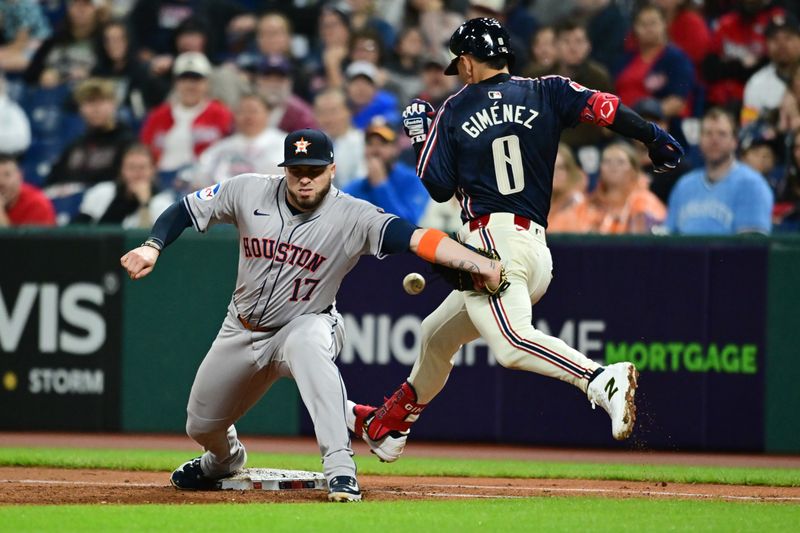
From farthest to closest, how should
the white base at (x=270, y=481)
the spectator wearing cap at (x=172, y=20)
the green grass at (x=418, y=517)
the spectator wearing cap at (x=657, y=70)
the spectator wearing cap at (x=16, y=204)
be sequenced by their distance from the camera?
the spectator wearing cap at (x=172, y=20), the spectator wearing cap at (x=657, y=70), the spectator wearing cap at (x=16, y=204), the white base at (x=270, y=481), the green grass at (x=418, y=517)

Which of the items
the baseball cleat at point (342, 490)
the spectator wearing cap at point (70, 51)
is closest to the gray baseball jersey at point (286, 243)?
the baseball cleat at point (342, 490)

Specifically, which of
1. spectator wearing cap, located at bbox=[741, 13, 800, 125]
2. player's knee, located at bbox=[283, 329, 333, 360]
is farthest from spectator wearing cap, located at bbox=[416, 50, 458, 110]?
player's knee, located at bbox=[283, 329, 333, 360]

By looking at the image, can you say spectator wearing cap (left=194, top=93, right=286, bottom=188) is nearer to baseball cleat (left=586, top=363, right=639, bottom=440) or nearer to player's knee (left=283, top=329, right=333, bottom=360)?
player's knee (left=283, top=329, right=333, bottom=360)

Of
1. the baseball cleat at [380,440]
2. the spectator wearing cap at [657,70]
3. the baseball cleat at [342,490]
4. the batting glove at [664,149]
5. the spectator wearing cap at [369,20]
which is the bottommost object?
the baseball cleat at [342,490]

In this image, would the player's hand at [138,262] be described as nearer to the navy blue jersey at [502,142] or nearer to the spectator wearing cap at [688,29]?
the navy blue jersey at [502,142]

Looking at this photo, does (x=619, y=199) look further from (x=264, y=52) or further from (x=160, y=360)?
(x=264, y=52)

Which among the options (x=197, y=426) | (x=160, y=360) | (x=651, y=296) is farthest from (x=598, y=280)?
(x=197, y=426)

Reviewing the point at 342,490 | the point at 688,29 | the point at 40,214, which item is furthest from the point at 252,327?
the point at 688,29
